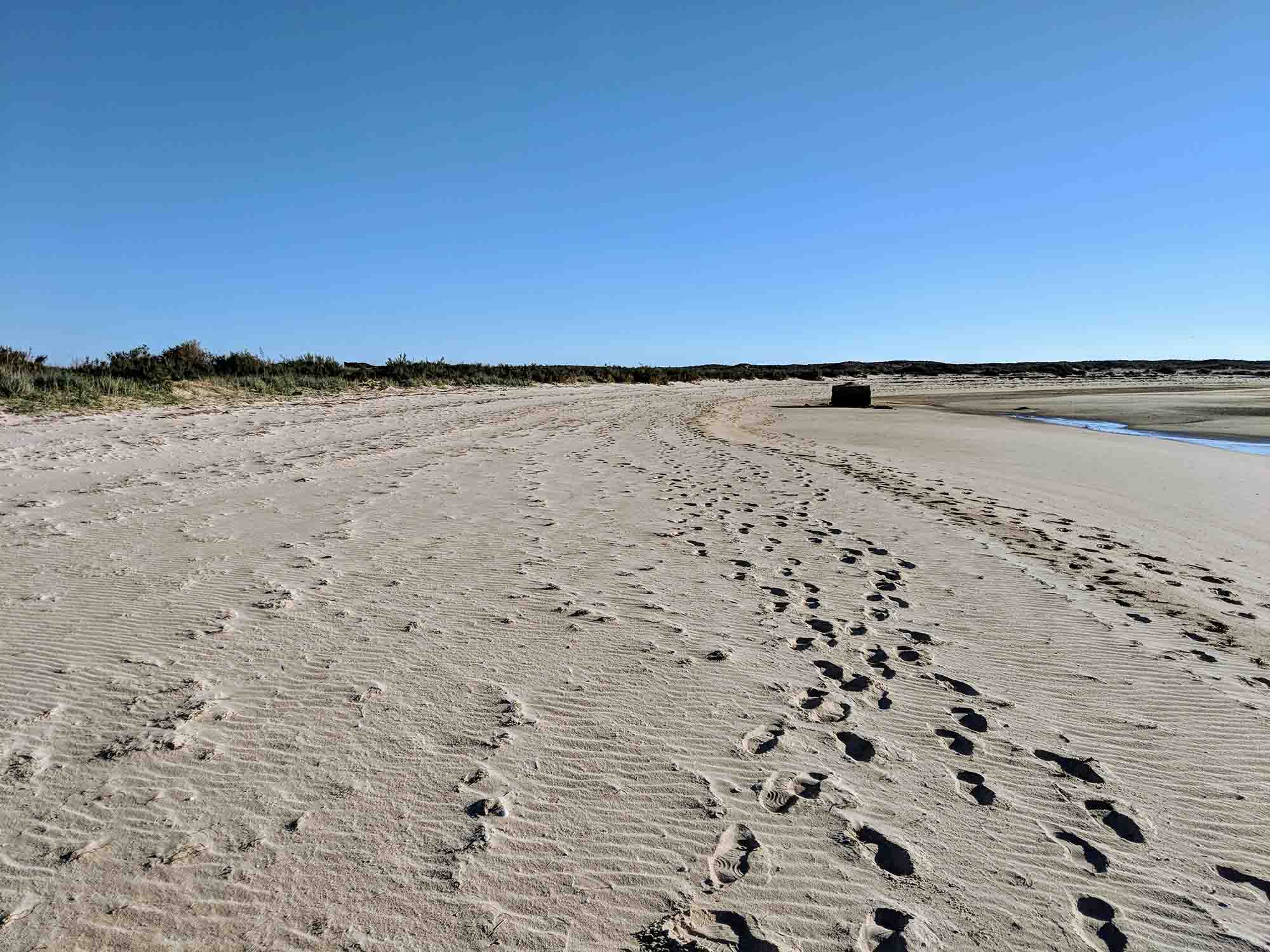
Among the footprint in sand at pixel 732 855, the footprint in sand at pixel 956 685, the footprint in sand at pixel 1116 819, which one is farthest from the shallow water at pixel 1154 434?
the footprint in sand at pixel 732 855

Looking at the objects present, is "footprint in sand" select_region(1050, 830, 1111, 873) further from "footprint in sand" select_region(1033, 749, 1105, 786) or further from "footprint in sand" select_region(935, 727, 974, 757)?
"footprint in sand" select_region(935, 727, 974, 757)

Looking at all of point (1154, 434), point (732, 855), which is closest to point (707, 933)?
point (732, 855)

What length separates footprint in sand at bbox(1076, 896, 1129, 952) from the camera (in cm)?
229

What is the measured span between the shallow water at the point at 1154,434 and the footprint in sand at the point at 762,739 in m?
15.6

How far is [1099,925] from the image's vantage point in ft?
7.74

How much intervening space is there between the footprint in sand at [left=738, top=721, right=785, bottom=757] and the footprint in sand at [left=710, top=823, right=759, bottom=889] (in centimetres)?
54

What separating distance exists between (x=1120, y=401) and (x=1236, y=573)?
2950cm

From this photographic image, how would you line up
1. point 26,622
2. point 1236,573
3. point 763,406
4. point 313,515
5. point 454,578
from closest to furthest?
point 26,622, point 454,578, point 1236,573, point 313,515, point 763,406

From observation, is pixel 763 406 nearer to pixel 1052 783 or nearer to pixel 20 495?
pixel 20 495

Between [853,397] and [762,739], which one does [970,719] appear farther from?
[853,397]

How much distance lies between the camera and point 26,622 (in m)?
4.57

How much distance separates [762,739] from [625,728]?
1.95ft

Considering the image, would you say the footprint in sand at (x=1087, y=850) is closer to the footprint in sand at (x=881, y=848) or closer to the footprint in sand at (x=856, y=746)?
the footprint in sand at (x=881, y=848)

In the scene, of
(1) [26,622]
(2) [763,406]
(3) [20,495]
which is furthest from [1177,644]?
(2) [763,406]
